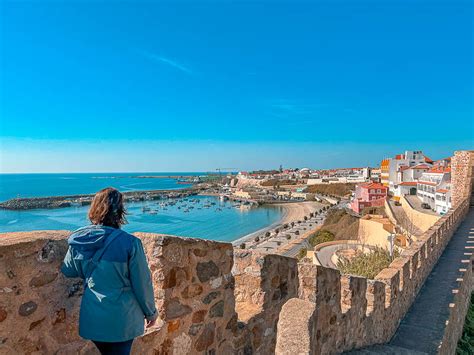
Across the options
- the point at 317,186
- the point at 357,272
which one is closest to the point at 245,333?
the point at 357,272

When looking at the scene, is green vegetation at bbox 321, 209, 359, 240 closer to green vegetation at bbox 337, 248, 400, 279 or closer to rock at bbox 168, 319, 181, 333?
green vegetation at bbox 337, 248, 400, 279

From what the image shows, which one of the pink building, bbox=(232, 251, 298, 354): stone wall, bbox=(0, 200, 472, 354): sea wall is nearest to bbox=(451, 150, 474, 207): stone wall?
bbox=(0, 200, 472, 354): sea wall

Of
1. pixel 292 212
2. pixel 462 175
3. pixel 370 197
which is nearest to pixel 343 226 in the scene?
pixel 370 197

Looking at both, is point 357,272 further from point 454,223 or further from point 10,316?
point 10,316

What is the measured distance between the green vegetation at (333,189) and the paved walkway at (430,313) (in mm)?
86584

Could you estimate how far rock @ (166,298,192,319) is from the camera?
247 cm

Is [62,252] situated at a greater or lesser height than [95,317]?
greater

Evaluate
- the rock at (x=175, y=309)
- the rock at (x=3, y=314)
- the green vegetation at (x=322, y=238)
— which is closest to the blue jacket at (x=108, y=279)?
the rock at (x=3, y=314)

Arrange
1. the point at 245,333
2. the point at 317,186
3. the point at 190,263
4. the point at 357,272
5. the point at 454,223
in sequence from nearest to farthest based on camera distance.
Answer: the point at 190,263 → the point at 245,333 → the point at 357,272 → the point at 454,223 → the point at 317,186

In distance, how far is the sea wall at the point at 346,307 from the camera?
10.7ft

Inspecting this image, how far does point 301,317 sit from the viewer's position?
3.28m

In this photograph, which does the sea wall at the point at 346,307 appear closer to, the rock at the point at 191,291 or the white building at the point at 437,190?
the rock at the point at 191,291

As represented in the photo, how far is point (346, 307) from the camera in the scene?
16.2ft

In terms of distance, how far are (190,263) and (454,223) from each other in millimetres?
15066
